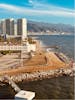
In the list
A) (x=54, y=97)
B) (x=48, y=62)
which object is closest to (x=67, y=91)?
(x=54, y=97)

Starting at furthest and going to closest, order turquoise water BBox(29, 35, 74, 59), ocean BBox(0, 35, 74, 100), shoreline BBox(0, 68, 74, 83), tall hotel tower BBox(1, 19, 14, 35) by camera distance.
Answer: tall hotel tower BBox(1, 19, 14, 35) < turquoise water BBox(29, 35, 74, 59) < shoreline BBox(0, 68, 74, 83) < ocean BBox(0, 35, 74, 100)

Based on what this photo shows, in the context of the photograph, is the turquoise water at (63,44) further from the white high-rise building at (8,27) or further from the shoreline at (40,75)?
the shoreline at (40,75)

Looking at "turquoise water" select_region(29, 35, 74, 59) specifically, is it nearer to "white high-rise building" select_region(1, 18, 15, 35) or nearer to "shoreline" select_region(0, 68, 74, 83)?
"white high-rise building" select_region(1, 18, 15, 35)

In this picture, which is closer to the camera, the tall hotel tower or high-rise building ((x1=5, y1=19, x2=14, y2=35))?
high-rise building ((x1=5, y1=19, x2=14, y2=35))

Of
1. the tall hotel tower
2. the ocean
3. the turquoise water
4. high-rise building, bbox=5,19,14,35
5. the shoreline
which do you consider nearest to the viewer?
the ocean

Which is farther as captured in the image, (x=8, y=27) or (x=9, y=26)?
(x=8, y=27)

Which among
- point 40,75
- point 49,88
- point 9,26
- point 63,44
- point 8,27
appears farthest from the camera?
point 8,27

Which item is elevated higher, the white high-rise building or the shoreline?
the white high-rise building

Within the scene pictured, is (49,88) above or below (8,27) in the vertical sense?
below

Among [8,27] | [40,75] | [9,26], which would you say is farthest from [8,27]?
[40,75]

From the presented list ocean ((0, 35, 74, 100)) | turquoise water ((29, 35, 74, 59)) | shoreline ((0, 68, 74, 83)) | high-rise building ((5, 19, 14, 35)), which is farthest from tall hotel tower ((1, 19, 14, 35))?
ocean ((0, 35, 74, 100))

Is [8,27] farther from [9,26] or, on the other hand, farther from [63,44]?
[63,44]
